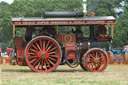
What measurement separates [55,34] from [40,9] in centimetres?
5086

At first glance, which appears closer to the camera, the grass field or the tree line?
the grass field

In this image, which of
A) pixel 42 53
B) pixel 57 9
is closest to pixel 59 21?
pixel 42 53

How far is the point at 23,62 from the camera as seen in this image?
56.2ft

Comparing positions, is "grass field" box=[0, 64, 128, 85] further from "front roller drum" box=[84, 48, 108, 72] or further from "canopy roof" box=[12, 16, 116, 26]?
"canopy roof" box=[12, 16, 116, 26]

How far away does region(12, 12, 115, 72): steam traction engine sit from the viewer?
1661 cm

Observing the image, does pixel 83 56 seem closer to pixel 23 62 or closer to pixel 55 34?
pixel 55 34

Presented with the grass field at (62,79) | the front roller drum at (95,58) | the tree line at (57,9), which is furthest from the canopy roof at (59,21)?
the tree line at (57,9)

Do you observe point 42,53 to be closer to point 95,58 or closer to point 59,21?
point 59,21

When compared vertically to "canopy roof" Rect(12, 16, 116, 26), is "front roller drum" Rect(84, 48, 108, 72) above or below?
below

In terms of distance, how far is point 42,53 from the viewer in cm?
1664

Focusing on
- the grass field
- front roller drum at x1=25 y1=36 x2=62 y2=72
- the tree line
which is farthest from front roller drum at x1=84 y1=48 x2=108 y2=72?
the tree line

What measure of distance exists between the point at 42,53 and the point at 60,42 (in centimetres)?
103

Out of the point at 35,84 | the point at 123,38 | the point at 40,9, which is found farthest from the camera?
the point at 40,9

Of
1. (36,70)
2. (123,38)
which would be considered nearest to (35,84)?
(36,70)
